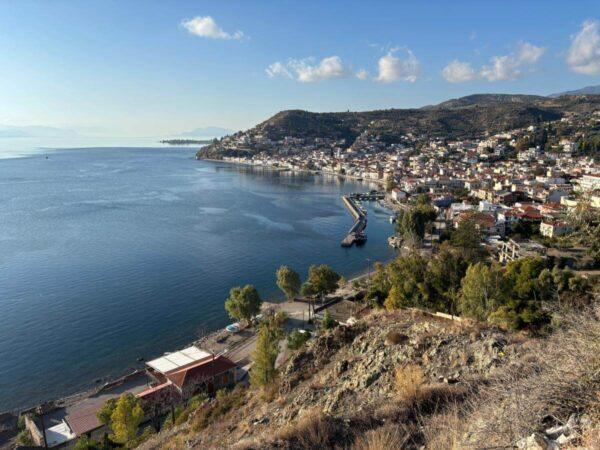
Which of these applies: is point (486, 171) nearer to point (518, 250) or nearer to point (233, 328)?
point (518, 250)

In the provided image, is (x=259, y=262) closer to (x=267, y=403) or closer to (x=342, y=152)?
(x=267, y=403)

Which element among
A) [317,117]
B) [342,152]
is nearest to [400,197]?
[342,152]

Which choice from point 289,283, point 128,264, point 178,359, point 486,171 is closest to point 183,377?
point 178,359

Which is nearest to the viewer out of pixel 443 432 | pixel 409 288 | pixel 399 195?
pixel 443 432

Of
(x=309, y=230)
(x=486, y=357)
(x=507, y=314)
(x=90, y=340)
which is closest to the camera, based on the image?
(x=486, y=357)

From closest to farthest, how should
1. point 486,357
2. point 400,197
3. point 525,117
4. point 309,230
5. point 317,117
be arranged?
1. point 486,357
2. point 309,230
3. point 400,197
4. point 525,117
5. point 317,117

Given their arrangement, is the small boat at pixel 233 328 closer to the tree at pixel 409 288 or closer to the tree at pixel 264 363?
the tree at pixel 264 363

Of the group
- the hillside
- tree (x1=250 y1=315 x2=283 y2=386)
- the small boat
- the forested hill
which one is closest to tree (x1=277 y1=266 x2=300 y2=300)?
the small boat
